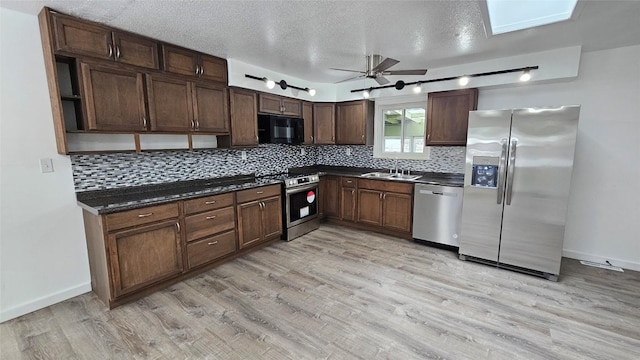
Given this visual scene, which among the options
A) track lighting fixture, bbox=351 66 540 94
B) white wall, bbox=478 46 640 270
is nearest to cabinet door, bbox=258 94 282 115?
track lighting fixture, bbox=351 66 540 94

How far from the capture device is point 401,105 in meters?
4.52

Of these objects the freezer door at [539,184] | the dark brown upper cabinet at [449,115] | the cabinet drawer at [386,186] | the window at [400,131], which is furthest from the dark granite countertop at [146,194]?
the freezer door at [539,184]

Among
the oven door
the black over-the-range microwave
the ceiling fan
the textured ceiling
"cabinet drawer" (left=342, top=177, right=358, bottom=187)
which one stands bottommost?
the oven door

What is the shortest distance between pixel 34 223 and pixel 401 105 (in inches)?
185

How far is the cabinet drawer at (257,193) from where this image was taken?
3.34m

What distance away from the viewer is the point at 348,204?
4.50m

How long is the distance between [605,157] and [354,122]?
3191 millimetres

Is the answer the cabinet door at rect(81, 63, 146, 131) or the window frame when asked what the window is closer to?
the window frame

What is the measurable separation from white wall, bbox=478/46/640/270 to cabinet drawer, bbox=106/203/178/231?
176 inches

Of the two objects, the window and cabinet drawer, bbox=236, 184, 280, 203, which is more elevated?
→ the window

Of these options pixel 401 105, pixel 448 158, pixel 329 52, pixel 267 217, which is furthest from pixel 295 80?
pixel 448 158

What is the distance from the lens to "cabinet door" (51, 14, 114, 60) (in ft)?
7.14

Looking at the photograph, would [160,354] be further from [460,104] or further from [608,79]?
[608,79]

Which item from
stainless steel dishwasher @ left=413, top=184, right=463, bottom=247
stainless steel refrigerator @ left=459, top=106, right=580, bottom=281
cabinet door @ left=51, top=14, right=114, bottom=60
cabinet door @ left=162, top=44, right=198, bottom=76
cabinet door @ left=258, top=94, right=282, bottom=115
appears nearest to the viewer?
A: cabinet door @ left=51, top=14, right=114, bottom=60
